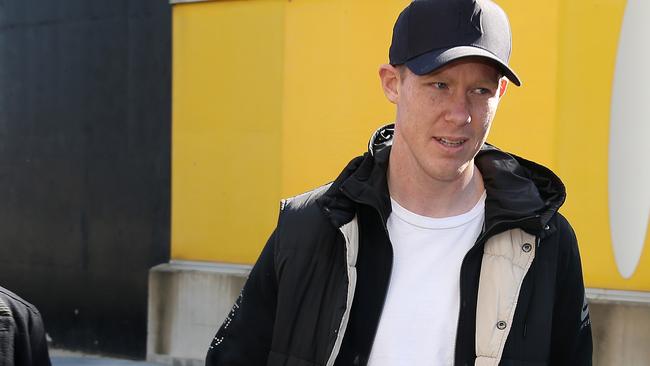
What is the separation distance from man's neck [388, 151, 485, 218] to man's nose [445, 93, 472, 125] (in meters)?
0.18

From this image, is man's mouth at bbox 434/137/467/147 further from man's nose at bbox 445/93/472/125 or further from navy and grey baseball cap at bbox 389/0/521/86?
navy and grey baseball cap at bbox 389/0/521/86

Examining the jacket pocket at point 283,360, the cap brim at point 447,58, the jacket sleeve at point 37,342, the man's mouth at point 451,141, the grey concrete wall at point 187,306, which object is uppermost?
the cap brim at point 447,58

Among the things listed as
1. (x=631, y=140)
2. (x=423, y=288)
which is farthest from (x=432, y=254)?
(x=631, y=140)

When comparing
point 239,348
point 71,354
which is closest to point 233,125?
point 71,354

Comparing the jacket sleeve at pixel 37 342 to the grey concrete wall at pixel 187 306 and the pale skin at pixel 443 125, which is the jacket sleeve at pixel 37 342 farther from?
the grey concrete wall at pixel 187 306

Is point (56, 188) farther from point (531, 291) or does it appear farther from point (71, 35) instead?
point (531, 291)

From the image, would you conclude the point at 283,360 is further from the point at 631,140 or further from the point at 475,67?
the point at 631,140

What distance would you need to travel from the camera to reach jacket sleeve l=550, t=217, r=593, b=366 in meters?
1.89

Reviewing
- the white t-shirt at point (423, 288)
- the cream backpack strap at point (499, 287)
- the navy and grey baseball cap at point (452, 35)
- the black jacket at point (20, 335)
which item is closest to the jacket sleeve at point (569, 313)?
the cream backpack strap at point (499, 287)

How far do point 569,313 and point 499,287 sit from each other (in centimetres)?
23

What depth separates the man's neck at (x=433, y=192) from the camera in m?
1.96

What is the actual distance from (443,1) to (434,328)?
0.80 metres

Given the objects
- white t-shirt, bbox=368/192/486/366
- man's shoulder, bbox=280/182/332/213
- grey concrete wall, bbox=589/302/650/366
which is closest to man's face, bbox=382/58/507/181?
white t-shirt, bbox=368/192/486/366

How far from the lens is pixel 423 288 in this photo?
1.88 m
